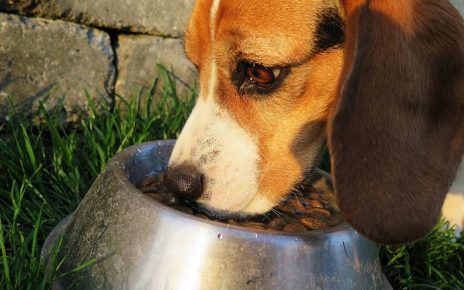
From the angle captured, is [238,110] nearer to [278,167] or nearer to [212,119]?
[212,119]

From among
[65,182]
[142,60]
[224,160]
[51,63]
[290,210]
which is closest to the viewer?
[224,160]

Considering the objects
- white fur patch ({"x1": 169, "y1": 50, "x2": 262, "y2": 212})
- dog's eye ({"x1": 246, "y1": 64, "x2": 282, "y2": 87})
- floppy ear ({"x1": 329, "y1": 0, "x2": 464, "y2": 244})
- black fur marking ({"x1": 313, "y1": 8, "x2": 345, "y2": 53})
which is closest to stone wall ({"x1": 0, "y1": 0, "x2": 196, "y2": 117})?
white fur patch ({"x1": 169, "y1": 50, "x2": 262, "y2": 212})

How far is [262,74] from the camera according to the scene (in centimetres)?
212

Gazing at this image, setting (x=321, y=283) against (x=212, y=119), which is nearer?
(x=321, y=283)

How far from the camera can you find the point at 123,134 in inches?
124

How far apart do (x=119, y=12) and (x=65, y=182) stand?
44.5 inches

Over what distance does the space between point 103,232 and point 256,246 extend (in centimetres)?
49

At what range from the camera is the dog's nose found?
2137 millimetres

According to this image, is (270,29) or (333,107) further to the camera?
(270,29)

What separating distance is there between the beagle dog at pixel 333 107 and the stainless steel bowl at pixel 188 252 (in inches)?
7.0

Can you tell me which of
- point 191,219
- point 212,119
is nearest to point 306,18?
point 212,119

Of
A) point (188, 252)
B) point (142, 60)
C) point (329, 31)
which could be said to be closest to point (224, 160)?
point (188, 252)

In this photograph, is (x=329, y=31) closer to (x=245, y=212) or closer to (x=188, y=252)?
(x=245, y=212)

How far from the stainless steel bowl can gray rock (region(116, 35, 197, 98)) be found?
63.4 inches
